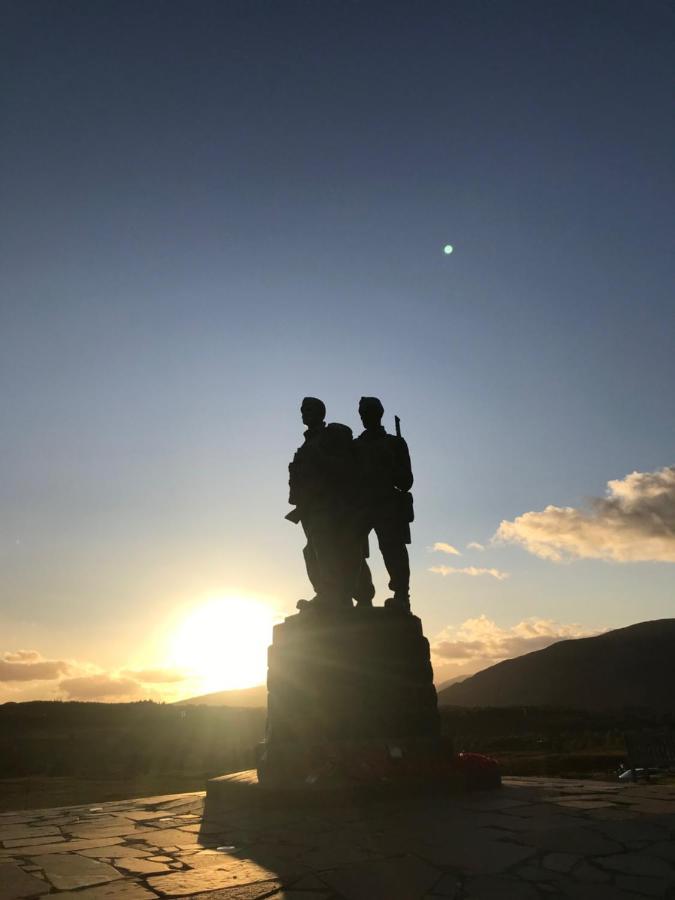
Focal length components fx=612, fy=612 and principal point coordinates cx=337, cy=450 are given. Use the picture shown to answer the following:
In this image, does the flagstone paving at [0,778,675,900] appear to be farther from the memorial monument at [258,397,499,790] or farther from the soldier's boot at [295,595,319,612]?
the soldier's boot at [295,595,319,612]

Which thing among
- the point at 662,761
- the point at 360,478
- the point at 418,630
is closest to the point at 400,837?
the point at 418,630

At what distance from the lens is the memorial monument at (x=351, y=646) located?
5.12 m

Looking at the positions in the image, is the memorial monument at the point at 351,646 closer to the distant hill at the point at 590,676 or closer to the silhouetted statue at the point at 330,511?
the silhouetted statue at the point at 330,511

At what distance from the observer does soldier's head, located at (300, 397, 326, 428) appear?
7.27 m

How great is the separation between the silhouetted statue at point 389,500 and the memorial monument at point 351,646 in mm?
12

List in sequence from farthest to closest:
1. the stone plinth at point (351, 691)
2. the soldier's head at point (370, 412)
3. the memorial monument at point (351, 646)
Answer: the soldier's head at point (370, 412) < the stone plinth at point (351, 691) < the memorial monument at point (351, 646)

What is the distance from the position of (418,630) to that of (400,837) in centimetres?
260

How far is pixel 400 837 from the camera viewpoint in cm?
350

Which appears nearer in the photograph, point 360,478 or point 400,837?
point 400,837

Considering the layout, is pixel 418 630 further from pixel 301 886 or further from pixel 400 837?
pixel 301 886

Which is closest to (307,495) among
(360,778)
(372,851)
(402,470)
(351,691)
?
(402,470)

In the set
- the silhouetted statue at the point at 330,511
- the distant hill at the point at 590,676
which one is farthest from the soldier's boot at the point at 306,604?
the distant hill at the point at 590,676

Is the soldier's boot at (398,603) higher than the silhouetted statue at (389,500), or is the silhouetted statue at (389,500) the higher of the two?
the silhouetted statue at (389,500)

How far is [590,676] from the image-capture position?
188 feet
